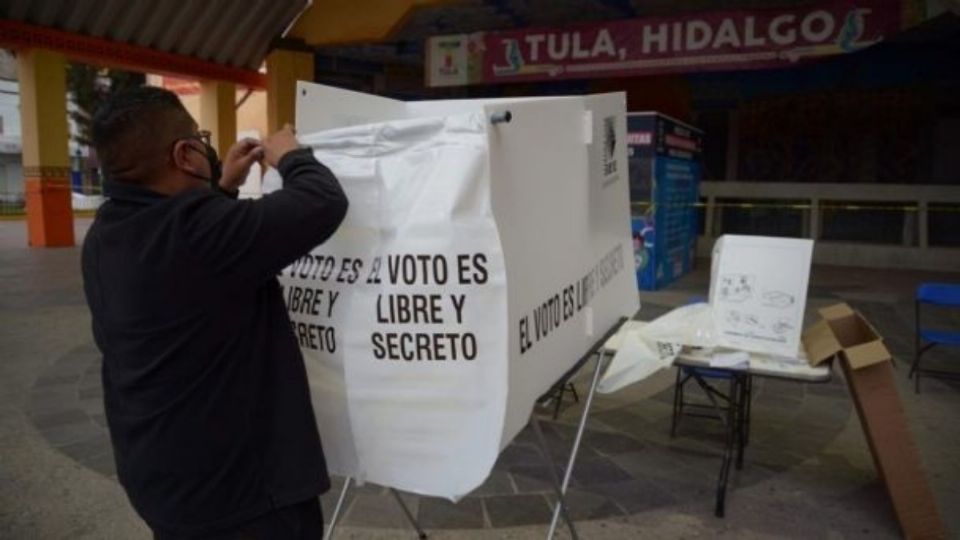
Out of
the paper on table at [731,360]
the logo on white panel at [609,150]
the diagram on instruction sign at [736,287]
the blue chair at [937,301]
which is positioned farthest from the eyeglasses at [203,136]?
the blue chair at [937,301]

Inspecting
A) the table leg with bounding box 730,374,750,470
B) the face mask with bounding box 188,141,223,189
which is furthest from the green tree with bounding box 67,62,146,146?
the face mask with bounding box 188,141,223,189

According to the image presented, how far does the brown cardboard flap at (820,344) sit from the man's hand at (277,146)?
7.96ft

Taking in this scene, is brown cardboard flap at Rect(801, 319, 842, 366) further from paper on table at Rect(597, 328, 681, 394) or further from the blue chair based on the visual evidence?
the blue chair

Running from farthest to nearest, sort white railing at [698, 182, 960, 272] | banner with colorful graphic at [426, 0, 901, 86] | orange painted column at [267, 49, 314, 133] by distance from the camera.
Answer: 1. orange painted column at [267, 49, 314, 133]
2. white railing at [698, 182, 960, 272]
3. banner with colorful graphic at [426, 0, 901, 86]

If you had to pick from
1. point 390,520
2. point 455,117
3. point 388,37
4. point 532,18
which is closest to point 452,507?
point 390,520

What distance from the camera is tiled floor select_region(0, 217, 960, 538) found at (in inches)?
120

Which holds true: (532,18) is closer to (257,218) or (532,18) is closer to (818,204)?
(818,204)

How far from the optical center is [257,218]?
1.37m

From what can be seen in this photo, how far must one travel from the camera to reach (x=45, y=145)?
39.2 feet

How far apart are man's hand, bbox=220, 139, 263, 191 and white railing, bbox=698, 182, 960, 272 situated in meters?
12.0

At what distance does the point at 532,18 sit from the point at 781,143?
18.0 feet

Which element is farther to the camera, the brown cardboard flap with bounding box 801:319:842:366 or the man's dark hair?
the brown cardboard flap with bounding box 801:319:842:366

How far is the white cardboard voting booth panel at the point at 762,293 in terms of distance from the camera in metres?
3.14

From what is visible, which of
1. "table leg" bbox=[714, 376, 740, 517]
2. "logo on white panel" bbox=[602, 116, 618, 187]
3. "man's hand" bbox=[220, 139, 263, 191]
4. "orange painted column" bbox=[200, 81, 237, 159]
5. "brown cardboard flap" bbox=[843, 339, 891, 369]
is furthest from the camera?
"orange painted column" bbox=[200, 81, 237, 159]
